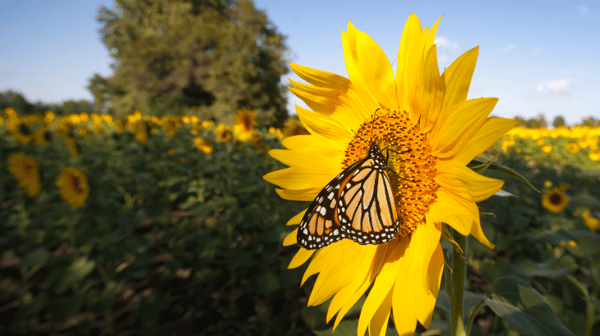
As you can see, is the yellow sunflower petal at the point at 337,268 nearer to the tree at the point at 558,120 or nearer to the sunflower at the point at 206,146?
the sunflower at the point at 206,146

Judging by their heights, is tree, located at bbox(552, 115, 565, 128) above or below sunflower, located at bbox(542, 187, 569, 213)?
above

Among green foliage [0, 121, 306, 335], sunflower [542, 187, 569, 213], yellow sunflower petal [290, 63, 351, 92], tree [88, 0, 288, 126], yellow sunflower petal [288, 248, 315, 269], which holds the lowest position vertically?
green foliage [0, 121, 306, 335]

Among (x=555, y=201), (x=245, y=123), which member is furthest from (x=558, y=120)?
(x=245, y=123)

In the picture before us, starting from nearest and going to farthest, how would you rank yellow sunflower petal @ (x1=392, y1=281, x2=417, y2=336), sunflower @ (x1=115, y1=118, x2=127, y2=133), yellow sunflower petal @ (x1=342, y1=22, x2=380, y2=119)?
yellow sunflower petal @ (x1=392, y1=281, x2=417, y2=336) → yellow sunflower petal @ (x1=342, y1=22, x2=380, y2=119) → sunflower @ (x1=115, y1=118, x2=127, y2=133)

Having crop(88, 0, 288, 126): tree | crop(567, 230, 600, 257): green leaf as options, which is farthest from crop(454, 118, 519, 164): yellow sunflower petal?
crop(88, 0, 288, 126): tree

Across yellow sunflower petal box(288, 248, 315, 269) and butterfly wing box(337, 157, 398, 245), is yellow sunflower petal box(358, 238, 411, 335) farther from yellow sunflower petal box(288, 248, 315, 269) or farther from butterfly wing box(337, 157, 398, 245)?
yellow sunflower petal box(288, 248, 315, 269)

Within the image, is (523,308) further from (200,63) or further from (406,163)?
(200,63)
